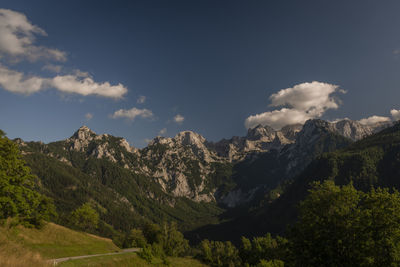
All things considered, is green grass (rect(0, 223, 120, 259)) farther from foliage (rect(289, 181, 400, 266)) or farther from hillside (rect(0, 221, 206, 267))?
foliage (rect(289, 181, 400, 266))

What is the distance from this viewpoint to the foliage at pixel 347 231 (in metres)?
26.6

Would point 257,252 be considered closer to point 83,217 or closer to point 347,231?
point 83,217

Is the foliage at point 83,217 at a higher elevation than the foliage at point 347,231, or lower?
lower

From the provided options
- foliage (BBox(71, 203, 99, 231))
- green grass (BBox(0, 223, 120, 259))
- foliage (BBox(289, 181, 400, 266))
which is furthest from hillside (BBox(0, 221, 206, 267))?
foliage (BBox(71, 203, 99, 231))

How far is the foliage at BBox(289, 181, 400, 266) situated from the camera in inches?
1049

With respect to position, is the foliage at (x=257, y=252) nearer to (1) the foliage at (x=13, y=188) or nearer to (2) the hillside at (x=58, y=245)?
(2) the hillside at (x=58, y=245)

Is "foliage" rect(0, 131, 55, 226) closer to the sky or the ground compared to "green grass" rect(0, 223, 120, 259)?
closer to the sky

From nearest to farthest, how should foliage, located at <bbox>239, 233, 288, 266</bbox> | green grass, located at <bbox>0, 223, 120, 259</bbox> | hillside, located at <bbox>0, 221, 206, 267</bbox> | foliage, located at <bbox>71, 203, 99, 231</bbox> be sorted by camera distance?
hillside, located at <bbox>0, 221, 206, 267</bbox>
green grass, located at <bbox>0, 223, 120, 259</bbox>
foliage, located at <bbox>71, 203, 99, 231</bbox>
foliage, located at <bbox>239, 233, 288, 266</bbox>

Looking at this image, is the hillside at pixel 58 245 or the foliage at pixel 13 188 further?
the foliage at pixel 13 188

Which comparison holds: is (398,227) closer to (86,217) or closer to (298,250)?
(298,250)

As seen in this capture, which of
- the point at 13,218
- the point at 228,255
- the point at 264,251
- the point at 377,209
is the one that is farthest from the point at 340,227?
the point at 228,255

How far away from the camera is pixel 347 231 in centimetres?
2762

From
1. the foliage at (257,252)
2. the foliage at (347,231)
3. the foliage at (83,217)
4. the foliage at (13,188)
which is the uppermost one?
the foliage at (13,188)

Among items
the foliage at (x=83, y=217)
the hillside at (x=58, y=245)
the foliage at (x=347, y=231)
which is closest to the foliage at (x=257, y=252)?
the hillside at (x=58, y=245)
